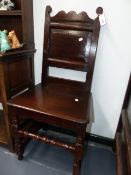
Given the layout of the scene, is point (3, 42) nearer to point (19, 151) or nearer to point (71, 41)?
point (71, 41)

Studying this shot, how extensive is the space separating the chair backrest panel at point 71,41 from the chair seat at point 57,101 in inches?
6.5

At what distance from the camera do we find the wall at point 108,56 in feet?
3.83

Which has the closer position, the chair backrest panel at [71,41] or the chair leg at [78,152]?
the chair leg at [78,152]

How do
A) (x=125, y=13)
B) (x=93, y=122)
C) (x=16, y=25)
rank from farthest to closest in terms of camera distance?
(x=93, y=122), (x=16, y=25), (x=125, y=13)

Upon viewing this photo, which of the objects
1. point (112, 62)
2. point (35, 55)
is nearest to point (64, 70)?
point (35, 55)

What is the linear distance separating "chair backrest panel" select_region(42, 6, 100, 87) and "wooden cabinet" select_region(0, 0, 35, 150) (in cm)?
13

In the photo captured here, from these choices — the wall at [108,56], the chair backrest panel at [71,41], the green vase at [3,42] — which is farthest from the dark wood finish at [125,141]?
the green vase at [3,42]

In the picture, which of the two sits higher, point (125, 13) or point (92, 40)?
point (125, 13)

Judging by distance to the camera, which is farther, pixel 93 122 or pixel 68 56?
pixel 93 122

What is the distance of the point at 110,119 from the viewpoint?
57.6 inches

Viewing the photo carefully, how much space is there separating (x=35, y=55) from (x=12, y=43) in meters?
0.21

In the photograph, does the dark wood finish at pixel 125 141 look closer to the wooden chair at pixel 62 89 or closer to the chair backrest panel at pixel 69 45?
the wooden chair at pixel 62 89

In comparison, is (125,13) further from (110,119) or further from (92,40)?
(110,119)

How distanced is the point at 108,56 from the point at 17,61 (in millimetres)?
669
